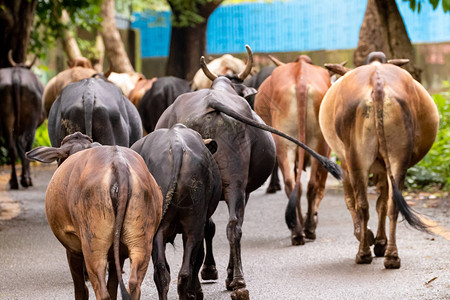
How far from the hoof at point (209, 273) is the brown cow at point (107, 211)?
2381 mm

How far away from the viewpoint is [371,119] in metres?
8.23

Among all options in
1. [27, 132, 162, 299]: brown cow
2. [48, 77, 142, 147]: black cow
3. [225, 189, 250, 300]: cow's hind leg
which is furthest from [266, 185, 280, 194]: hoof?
[27, 132, 162, 299]: brown cow

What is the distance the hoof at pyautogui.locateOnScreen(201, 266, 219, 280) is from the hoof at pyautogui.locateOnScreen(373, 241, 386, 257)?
194 cm

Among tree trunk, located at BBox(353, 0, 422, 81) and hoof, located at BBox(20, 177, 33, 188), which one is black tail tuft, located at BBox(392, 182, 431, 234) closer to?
tree trunk, located at BBox(353, 0, 422, 81)

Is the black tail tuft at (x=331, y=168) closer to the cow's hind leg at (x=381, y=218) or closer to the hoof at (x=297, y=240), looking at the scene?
the cow's hind leg at (x=381, y=218)

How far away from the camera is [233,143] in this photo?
294 inches

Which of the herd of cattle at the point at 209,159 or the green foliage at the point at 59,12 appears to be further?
the green foliage at the point at 59,12

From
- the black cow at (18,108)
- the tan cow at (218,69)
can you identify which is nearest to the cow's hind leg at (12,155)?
the black cow at (18,108)

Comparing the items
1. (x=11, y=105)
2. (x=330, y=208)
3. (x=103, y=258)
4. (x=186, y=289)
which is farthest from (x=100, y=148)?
(x=11, y=105)

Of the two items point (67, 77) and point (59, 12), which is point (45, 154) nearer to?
point (67, 77)

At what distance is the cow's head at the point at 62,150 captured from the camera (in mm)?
6152

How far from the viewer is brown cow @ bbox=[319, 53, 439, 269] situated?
815 centimetres

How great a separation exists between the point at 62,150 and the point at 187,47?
18268mm

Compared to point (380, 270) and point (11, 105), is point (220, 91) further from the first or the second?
point (11, 105)
